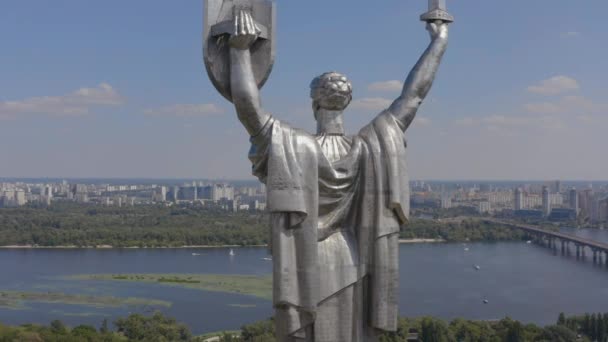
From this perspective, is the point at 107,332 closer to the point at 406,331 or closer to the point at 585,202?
the point at 406,331

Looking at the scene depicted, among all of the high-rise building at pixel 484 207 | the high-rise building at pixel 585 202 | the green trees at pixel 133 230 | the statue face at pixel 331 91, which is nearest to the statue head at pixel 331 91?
the statue face at pixel 331 91

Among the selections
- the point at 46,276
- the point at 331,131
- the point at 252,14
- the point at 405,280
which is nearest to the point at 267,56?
the point at 252,14

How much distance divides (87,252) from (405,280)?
16.0 meters

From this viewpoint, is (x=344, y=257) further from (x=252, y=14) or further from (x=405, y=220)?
(x=252, y=14)

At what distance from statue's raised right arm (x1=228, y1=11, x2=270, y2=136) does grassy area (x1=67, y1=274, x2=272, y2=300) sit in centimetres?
1705

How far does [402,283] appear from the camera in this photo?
2206cm

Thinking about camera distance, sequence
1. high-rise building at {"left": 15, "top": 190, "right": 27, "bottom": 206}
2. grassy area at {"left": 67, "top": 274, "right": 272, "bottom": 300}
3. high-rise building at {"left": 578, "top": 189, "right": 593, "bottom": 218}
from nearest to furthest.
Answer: grassy area at {"left": 67, "top": 274, "right": 272, "bottom": 300}, high-rise building at {"left": 578, "top": 189, "right": 593, "bottom": 218}, high-rise building at {"left": 15, "top": 190, "right": 27, "bottom": 206}

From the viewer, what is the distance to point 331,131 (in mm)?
3113

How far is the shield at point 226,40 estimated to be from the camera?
2926mm

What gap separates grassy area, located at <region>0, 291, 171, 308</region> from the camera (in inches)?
734

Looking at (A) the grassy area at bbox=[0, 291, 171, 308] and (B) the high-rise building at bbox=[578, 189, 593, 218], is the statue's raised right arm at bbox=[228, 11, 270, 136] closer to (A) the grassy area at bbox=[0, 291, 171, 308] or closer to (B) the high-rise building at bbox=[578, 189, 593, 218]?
(A) the grassy area at bbox=[0, 291, 171, 308]

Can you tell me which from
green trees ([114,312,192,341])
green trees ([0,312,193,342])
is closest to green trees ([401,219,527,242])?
green trees ([114,312,192,341])

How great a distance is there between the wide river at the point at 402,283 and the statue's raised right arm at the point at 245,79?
1337 centimetres

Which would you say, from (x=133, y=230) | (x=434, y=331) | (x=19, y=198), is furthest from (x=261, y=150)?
(x=19, y=198)
